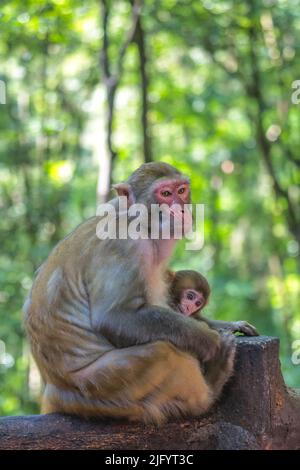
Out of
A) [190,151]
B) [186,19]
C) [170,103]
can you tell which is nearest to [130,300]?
[186,19]

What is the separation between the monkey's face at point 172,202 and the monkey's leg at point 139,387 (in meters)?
0.69

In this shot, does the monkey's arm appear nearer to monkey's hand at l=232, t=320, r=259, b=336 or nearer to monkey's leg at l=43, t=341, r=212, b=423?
monkey's hand at l=232, t=320, r=259, b=336

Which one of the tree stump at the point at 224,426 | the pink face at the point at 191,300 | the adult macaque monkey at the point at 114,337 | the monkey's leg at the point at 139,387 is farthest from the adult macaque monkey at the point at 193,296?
the monkey's leg at the point at 139,387

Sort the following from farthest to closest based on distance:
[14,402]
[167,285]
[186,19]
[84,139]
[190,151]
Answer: [84,139]
[190,151]
[14,402]
[186,19]
[167,285]

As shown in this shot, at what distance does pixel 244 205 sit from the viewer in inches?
577

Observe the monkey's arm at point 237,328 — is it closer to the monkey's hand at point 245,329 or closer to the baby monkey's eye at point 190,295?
the monkey's hand at point 245,329

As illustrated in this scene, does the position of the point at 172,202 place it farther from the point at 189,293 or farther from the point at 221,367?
the point at 221,367

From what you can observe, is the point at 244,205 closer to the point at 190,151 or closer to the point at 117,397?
the point at 190,151

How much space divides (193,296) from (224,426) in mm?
892

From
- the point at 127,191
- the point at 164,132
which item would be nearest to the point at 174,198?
the point at 127,191

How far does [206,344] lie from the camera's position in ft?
12.5

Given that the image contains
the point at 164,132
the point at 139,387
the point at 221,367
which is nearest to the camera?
the point at 139,387

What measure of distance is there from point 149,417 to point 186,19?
7897 millimetres

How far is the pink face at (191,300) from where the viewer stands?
4438 millimetres
